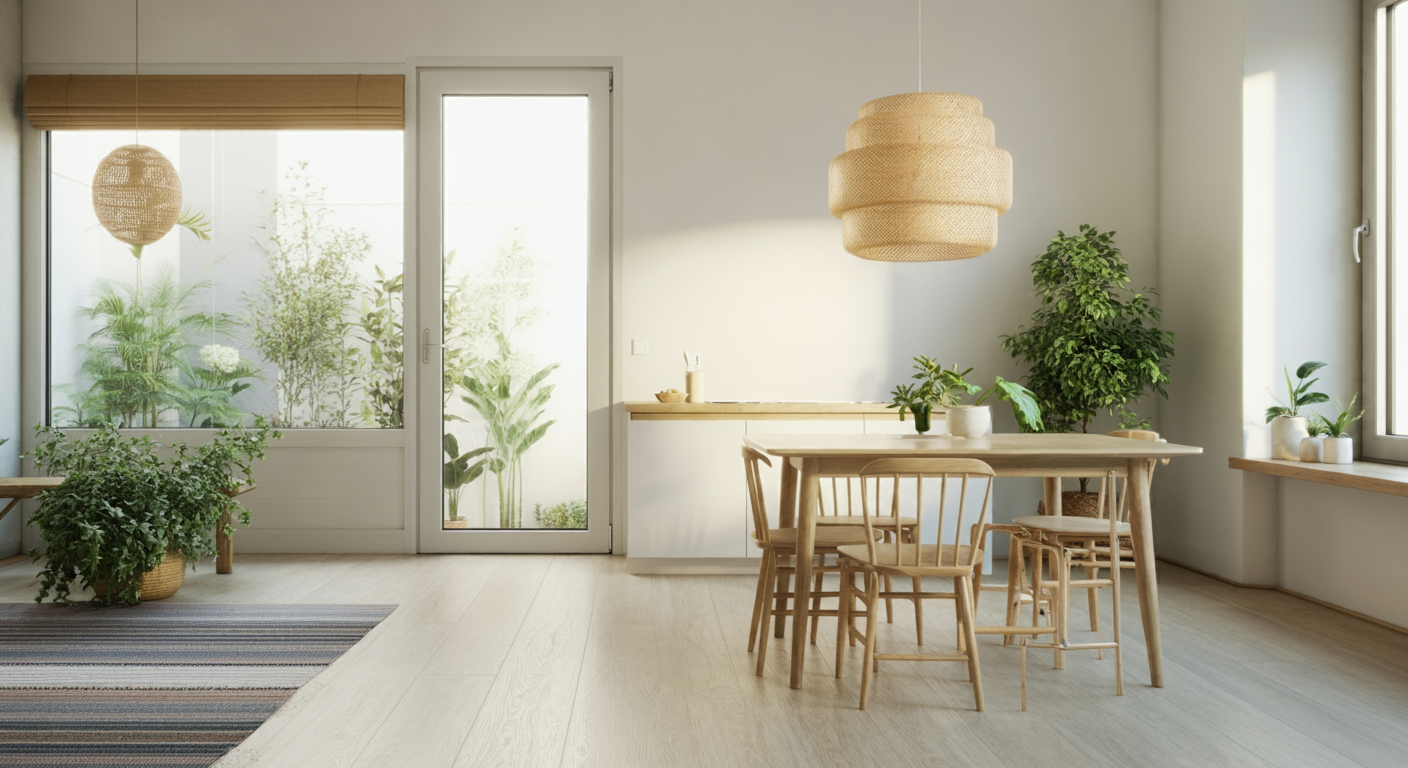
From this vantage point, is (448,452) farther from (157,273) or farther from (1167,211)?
(1167,211)

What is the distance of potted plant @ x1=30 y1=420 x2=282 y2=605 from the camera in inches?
140

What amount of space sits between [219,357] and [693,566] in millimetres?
2963

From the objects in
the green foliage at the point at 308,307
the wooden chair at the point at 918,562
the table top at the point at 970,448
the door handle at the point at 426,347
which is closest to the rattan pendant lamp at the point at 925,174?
the table top at the point at 970,448

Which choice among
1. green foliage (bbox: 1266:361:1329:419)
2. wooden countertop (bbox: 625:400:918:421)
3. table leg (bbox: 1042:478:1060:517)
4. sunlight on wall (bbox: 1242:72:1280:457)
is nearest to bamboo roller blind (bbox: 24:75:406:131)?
wooden countertop (bbox: 625:400:918:421)

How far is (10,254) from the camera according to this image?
4887 mm

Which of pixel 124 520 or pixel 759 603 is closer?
pixel 759 603

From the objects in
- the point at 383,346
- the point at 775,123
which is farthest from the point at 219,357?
the point at 775,123

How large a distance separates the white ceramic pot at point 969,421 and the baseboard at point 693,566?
142cm

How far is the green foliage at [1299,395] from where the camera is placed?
13.1ft

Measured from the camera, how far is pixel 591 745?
234cm

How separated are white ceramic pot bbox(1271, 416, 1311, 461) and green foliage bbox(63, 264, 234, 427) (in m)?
5.50

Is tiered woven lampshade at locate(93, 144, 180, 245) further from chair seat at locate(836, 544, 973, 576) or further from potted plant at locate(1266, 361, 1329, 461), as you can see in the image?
potted plant at locate(1266, 361, 1329, 461)

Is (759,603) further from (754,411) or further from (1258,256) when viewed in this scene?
(1258,256)

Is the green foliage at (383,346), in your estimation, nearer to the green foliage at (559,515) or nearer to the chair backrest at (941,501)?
the green foliage at (559,515)
